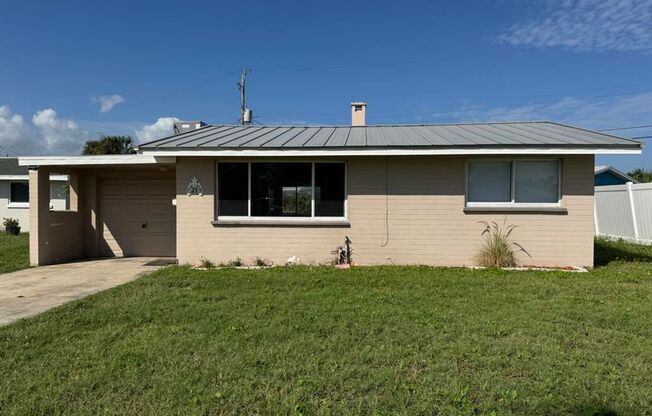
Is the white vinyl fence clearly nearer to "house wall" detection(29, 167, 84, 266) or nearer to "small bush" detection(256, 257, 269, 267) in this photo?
"small bush" detection(256, 257, 269, 267)

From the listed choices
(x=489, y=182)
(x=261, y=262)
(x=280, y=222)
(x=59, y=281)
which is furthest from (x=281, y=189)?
(x=59, y=281)

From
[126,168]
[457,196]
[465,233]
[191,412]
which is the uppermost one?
[126,168]

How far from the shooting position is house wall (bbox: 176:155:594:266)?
967 cm

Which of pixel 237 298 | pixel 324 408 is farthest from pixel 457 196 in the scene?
pixel 324 408

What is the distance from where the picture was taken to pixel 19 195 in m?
21.0

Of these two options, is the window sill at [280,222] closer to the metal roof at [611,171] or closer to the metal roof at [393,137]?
the metal roof at [393,137]

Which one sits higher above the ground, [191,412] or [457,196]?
[457,196]

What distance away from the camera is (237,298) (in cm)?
671

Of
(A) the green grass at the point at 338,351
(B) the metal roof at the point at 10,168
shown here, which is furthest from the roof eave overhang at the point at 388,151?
(B) the metal roof at the point at 10,168

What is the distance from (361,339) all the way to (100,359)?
257 centimetres

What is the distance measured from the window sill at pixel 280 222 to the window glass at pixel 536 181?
12.5 feet

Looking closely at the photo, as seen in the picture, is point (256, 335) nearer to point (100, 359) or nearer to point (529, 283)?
point (100, 359)

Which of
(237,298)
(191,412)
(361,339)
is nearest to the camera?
(191,412)

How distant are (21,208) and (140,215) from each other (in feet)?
39.2
